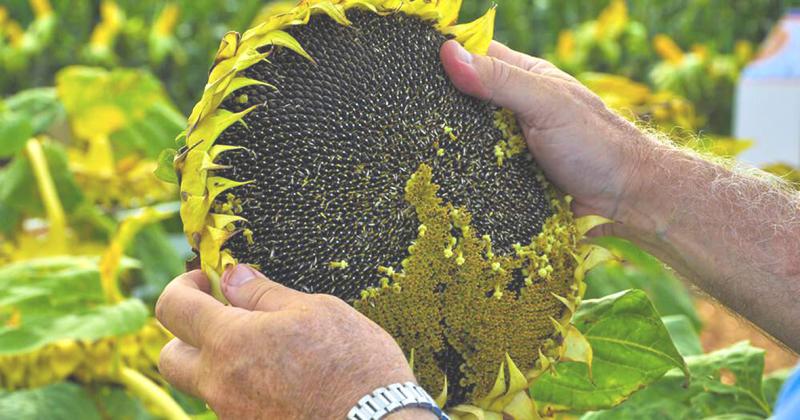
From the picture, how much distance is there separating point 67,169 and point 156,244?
0.25m

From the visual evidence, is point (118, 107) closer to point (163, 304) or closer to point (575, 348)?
point (163, 304)

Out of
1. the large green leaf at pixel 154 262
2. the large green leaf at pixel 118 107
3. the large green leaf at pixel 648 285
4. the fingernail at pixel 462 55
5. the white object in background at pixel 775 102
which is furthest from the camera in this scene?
the white object in background at pixel 775 102

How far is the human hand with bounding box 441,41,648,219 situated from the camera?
119 centimetres

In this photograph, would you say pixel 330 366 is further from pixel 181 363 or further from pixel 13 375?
pixel 13 375

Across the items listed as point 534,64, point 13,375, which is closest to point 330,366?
point 534,64

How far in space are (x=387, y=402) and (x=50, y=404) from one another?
84 cm

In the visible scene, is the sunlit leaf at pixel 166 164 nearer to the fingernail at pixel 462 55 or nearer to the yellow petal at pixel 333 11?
the yellow petal at pixel 333 11

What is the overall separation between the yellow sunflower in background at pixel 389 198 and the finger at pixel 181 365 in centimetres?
8

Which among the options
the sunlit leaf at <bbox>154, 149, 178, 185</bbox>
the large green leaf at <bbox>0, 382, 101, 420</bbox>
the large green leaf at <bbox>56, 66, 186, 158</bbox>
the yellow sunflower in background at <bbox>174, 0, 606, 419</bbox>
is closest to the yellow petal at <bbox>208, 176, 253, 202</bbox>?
the yellow sunflower in background at <bbox>174, 0, 606, 419</bbox>

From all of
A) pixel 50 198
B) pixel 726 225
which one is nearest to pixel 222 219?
pixel 726 225

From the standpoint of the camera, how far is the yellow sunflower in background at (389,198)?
42.0 inches

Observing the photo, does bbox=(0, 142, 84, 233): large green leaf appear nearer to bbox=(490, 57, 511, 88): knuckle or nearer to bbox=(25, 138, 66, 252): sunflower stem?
bbox=(25, 138, 66, 252): sunflower stem

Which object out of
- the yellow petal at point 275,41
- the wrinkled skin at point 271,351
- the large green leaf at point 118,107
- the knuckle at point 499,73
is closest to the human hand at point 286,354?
the wrinkled skin at point 271,351

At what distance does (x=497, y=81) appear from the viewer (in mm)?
1205
